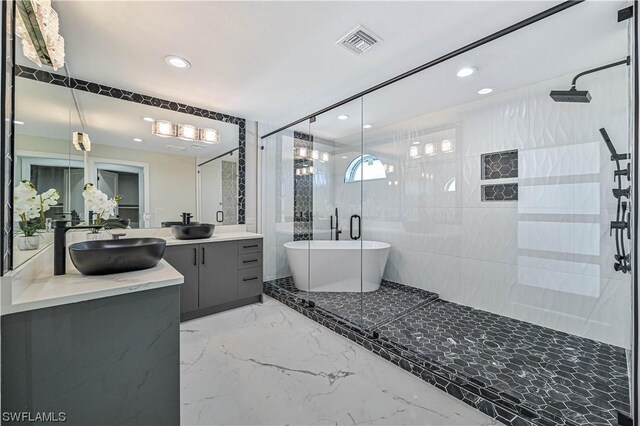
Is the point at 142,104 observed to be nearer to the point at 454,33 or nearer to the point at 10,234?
the point at 10,234

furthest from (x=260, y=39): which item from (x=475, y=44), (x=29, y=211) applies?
(x=29, y=211)

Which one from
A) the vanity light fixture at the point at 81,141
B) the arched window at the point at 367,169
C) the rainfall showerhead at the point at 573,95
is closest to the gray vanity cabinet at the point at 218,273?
the vanity light fixture at the point at 81,141

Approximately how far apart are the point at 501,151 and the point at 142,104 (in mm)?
4148

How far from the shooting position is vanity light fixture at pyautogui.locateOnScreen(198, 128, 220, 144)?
136 inches

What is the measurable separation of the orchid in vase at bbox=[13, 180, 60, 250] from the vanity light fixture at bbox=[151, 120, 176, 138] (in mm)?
1918

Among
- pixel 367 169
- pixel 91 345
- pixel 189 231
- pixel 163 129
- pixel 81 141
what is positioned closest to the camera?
pixel 91 345

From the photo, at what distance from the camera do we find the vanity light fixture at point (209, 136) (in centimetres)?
347

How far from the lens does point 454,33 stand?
194 cm

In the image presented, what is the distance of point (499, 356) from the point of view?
7.00 feet

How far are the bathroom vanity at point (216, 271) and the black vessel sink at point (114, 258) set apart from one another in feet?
4.40

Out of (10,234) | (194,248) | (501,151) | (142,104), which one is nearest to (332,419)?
(10,234)

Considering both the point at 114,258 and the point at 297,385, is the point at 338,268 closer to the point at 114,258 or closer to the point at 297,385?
the point at 297,385

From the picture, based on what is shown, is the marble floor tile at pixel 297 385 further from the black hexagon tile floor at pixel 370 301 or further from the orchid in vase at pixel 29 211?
the orchid in vase at pixel 29 211

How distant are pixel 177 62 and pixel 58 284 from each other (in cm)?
202
